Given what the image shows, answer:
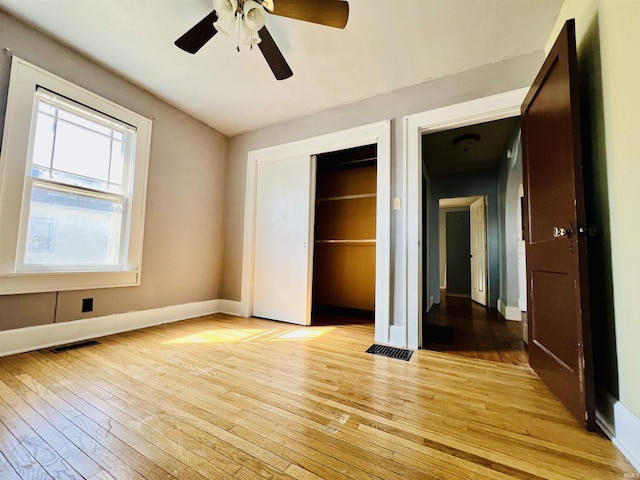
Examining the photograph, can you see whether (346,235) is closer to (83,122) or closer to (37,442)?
(83,122)

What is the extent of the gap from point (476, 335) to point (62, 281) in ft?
12.5

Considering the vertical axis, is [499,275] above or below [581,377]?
above

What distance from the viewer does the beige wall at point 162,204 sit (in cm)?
196

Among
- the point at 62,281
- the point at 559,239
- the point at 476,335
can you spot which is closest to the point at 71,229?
the point at 62,281

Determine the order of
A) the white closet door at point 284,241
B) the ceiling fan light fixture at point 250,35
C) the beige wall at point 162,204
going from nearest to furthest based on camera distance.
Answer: the ceiling fan light fixture at point 250,35
the beige wall at point 162,204
the white closet door at point 284,241

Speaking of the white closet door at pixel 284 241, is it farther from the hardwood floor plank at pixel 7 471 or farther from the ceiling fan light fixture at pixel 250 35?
the hardwood floor plank at pixel 7 471

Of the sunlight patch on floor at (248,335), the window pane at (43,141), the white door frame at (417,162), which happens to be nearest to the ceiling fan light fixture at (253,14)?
the white door frame at (417,162)

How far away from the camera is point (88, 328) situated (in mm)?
2262

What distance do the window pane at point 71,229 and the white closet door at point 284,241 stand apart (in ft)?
4.83

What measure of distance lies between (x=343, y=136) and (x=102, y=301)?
9.27 ft

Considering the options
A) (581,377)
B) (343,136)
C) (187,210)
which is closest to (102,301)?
(187,210)

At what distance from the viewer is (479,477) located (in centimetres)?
88

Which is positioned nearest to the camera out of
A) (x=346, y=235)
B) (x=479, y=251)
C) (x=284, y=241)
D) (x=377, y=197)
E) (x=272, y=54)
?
(x=272, y=54)

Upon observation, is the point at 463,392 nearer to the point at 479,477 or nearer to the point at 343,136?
the point at 479,477
